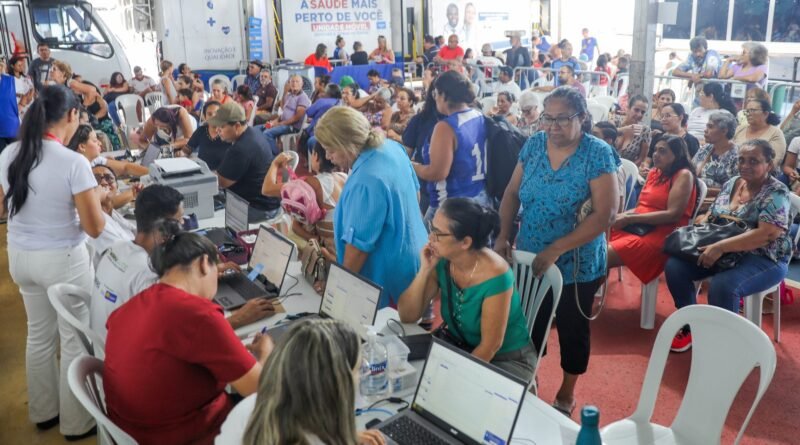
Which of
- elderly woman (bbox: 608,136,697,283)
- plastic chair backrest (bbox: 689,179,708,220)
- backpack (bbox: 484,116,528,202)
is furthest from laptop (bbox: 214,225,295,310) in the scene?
plastic chair backrest (bbox: 689,179,708,220)

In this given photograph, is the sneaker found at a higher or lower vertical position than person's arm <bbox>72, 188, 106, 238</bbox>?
lower

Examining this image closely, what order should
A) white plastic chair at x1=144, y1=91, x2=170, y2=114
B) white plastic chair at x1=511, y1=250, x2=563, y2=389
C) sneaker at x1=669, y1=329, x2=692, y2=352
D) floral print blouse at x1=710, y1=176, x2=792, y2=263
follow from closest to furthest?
1. white plastic chair at x1=511, y1=250, x2=563, y2=389
2. floral print blouse at x1=710, y1=176, x2=792, y2=263
3. sneaker at x1=669, y1=329, x2=692, y2=352
4. white plastic chair at x1=144, y1=91, x2=170, y2=114

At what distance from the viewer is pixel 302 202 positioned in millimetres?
3455

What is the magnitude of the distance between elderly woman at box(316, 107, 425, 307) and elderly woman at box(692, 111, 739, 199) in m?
2.65

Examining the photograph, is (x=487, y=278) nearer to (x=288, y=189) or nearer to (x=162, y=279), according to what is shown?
(x=162, y=279)

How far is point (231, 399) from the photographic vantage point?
2.35 metres

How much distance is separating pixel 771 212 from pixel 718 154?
4.27 ft

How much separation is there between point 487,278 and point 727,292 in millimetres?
1781

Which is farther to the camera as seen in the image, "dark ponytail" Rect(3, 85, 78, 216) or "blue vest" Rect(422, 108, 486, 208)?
"blue vest" Rect(422, 108, 486, 208)

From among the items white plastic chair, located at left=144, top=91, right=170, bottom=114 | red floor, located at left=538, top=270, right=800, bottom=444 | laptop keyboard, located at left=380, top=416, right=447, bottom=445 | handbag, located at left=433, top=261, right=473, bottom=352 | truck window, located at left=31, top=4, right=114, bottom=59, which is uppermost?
truck window, located at left=31, top=4, right=114, bottom=59

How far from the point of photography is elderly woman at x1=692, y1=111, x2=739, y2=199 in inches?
183

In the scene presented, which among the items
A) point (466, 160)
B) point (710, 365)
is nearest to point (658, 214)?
point (466, 160)

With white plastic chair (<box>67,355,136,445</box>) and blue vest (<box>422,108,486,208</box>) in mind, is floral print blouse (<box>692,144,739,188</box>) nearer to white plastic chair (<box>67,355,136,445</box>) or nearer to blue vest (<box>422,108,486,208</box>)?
blue vest (<box>422,108,486,208</box>)

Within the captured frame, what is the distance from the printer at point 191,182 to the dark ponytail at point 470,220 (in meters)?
2.11
